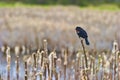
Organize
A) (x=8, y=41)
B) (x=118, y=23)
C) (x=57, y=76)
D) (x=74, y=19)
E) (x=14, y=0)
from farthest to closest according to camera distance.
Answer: (x=14, y=0), (x=74, y=19), (x=118, y=23), (x=8, y=41), (x=57, y=76)

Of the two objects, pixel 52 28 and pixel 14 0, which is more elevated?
pixel 14 0

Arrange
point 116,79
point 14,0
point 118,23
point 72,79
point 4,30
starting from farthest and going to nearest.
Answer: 1. point 14,0
2. point 118,23
3. point 4,30
4. point 72,79
5. point 116,79

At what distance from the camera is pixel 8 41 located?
13805 mm

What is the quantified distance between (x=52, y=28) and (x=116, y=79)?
9.28 meters

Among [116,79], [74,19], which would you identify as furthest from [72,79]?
[74,19]

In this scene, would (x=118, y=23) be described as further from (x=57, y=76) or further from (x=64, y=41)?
(x=57, y=76)

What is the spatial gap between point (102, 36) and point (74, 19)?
5105 millimetres

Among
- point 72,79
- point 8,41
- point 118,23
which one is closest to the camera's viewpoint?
point 72,79

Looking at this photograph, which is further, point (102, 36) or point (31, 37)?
point (102, 36)

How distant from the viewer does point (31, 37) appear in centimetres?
1409

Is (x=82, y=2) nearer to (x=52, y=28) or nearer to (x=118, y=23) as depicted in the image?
(x=118, y=23)

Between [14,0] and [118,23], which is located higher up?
[14,0]

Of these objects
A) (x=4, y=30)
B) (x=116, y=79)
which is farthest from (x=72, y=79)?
(x=4, y=30)

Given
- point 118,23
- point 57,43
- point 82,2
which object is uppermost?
point 82,2
